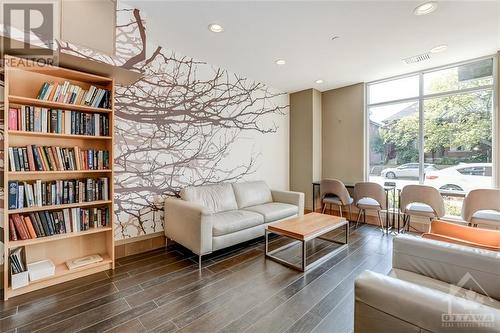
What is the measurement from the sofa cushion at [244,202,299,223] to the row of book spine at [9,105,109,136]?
7.23 feet

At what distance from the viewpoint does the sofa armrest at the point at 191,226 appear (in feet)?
8.61

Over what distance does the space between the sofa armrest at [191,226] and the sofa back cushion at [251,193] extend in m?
1.13

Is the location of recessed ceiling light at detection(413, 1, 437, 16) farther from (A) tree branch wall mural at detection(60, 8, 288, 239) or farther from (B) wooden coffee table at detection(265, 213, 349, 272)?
(A) tree branch wall mural at detection(60, 8, 288, 239)

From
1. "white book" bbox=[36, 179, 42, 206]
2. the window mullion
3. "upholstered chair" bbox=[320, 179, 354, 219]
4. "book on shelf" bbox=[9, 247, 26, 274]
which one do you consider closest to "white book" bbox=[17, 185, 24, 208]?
"white book" bbox=[36, 179, 42, 206]

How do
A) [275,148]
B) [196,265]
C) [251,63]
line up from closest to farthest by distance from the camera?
[196,265], [251,63], [275,148]

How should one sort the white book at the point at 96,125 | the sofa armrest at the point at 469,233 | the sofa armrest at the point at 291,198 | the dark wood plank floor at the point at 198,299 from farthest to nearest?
1. the sofa armrest at the point at 291,198
2. the white book at the point at 96,125
3. the dark wood plank floor at the point at 198,299
4. the sofa armrest at the point at 469,233

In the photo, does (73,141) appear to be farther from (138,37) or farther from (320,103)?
(320,103)

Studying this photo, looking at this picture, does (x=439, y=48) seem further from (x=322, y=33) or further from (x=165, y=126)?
(x=165, y=126)

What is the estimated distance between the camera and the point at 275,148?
5.01 m

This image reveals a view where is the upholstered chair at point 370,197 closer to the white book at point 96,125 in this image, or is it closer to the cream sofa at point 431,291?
the cream sofa at point 431,291

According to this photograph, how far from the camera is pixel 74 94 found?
2.36 m

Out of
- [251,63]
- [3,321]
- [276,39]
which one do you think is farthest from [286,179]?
[3,321]

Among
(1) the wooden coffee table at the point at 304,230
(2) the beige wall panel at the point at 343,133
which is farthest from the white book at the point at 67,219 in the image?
(2) the beige wall panel at the point at 343,133

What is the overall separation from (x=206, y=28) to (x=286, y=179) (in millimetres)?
3437
